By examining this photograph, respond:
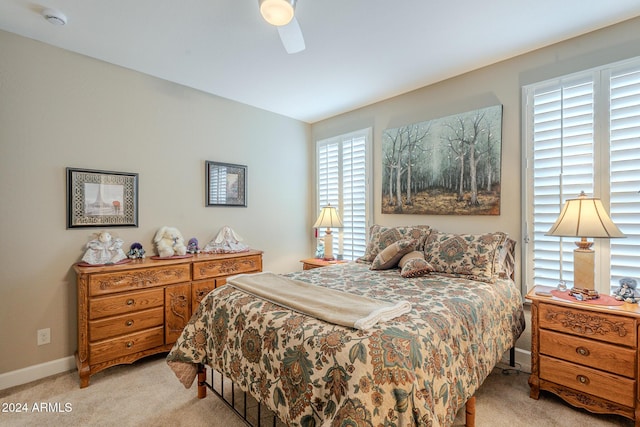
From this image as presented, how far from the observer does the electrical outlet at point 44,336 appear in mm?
2514

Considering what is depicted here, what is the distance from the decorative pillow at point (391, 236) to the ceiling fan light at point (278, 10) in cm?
218

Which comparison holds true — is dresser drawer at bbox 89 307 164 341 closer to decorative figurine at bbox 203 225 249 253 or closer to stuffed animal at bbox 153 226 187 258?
stuffed animal at bbox 153 226 187 258

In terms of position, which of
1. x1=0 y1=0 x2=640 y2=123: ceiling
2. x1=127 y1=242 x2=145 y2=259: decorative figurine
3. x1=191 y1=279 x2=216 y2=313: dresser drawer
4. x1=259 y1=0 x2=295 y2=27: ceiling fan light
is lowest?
x1=191 y1=279 x2=216 y2=313: dresser drawer

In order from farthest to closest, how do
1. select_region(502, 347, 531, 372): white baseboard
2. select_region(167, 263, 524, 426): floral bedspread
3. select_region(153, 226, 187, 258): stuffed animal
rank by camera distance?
select_region(153, 226, 187, 258): stuffed animal → select_region(502, 347, 531, 372): white baseboard → select_region(167, 263, 524, 426): floral bedspread

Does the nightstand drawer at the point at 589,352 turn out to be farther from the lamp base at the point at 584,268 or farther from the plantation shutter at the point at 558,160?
the plantation shutter at the point at 558,160

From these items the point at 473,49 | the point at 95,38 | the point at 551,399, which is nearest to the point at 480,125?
the point at 473,49

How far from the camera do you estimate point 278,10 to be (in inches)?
61.6

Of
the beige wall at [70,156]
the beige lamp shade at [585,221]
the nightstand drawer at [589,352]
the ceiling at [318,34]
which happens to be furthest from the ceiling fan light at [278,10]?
the nightstand drawer at [589,352]

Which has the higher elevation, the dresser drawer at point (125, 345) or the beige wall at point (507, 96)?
the beige wall at point (507, 96)

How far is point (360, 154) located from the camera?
4.03m

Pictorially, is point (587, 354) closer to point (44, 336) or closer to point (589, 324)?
point (589, 324)

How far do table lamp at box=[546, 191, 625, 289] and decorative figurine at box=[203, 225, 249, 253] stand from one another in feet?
9.93

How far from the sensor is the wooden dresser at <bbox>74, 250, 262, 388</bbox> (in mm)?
2377

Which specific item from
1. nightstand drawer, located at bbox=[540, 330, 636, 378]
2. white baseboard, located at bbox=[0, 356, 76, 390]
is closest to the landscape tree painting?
nightstand drawer, located at bbox=[540, 330, 636, 378]
